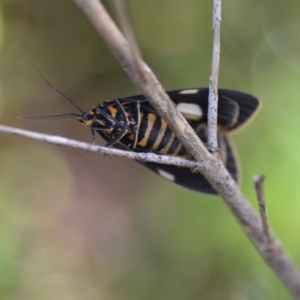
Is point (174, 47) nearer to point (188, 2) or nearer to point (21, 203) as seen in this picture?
point (188, 2)

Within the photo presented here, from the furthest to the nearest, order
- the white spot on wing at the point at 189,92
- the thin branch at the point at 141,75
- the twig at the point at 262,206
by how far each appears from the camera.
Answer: the white spot on wing at the point at 189,92 → the twig at the point at 262,206 → the thin branch at the point at 141,75

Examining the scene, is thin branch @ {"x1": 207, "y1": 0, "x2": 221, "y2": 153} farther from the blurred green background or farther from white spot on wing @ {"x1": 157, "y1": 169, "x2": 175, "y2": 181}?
the blurred green background

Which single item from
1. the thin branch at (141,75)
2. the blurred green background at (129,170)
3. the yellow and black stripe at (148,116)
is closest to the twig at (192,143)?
the thin branch at (141,75)

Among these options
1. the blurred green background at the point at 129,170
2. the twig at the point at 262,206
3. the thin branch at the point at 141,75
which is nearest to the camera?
the thin branch at the point at 141,75

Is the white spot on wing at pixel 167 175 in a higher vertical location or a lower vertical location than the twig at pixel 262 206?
higher

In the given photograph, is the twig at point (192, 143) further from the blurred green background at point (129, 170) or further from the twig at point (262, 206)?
the blurred green background at point (129, 170)

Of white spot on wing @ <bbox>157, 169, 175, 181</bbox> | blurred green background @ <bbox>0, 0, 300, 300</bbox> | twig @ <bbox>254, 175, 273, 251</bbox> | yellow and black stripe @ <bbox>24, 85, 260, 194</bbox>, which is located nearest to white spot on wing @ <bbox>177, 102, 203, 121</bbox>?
yellow and black stripe @ <bbox>24, 85, 260, 194</bbox>

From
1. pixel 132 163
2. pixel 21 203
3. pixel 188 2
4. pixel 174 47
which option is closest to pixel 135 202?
pixel 132 163
